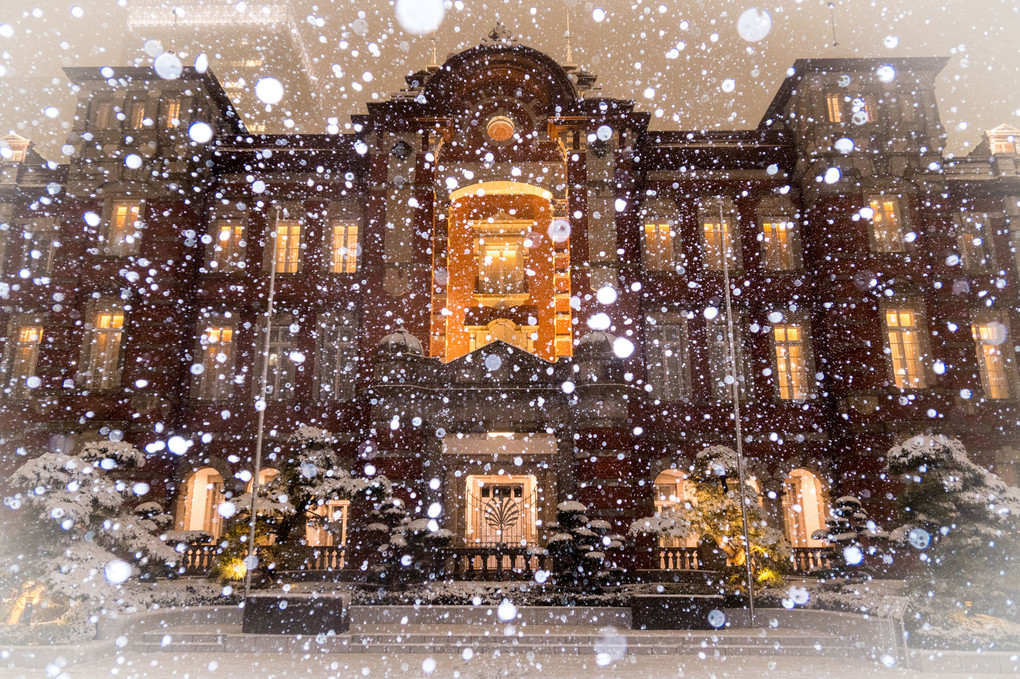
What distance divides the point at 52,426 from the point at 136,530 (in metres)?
10.6

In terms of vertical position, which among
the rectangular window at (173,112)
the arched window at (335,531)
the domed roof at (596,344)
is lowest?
the arched window at (335,531)

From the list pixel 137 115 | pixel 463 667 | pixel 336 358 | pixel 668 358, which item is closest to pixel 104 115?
pixel 137 115

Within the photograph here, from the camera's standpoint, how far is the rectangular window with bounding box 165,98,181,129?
86.3 ft

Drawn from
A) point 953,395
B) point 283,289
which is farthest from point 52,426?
point 953,395

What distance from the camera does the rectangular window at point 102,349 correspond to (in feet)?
80.0

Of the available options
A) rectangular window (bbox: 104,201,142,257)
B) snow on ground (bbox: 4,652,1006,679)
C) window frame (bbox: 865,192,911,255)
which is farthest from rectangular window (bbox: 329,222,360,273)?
window frame (bbox: 865,192,911,255)

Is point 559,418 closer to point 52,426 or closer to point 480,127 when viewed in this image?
point 480,127

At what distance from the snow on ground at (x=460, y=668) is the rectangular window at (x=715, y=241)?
15.4m

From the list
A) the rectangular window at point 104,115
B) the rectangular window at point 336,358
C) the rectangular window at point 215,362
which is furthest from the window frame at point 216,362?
the rectangular window at point 104,115

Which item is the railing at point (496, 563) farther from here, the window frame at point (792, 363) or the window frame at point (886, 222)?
the window frame at point (886, 222)

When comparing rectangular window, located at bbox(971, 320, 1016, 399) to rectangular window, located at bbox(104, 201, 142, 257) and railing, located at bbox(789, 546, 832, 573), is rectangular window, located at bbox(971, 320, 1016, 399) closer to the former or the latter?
railing, located at bbox(789, 546, 832, 573)

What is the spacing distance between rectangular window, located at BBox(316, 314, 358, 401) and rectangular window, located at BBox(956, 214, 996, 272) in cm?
2232

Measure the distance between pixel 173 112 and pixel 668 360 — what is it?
20.6 metres

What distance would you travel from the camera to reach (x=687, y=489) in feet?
74.9
